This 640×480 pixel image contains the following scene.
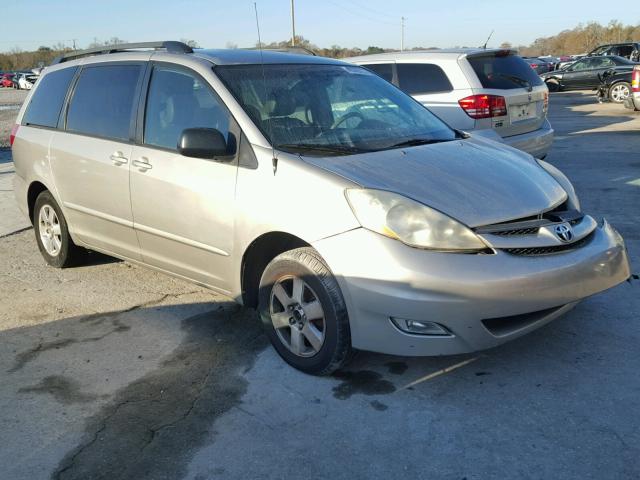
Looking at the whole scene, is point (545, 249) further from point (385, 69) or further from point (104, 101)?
point (385, 69)

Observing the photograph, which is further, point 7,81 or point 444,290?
point 7,81

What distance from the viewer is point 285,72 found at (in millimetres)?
4406

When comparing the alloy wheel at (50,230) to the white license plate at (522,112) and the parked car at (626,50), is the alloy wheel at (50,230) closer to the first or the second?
the white license plate at (522,112)

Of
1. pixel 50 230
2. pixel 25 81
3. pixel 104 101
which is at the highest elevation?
pixel 104 101

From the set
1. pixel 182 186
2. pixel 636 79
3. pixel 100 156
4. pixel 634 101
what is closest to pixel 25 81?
pixel 634 101

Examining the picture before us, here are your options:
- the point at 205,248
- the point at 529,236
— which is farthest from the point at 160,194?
the point at 529,236

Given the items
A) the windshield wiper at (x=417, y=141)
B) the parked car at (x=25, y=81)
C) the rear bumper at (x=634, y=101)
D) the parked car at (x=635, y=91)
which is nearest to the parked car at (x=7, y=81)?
the parked car at (x=25, y=81)

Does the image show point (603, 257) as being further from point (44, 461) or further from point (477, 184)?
point (44, 461)

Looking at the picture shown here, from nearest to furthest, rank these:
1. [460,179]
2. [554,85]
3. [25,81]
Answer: [460,179]
[554,85]
[25,81]

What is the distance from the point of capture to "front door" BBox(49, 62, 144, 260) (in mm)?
4652

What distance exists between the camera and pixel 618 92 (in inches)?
828

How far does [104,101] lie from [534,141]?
498 cm

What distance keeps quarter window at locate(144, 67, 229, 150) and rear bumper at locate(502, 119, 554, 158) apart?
4262mm

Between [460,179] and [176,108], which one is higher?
[176,108]
